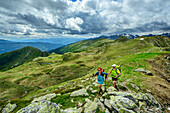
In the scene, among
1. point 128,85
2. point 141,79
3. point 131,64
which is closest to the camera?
point 128,85

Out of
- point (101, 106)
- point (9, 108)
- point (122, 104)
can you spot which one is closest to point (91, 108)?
point (101, 106)

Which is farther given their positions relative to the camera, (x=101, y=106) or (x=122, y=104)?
(x=101, y=106)

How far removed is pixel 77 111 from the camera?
11.0 m

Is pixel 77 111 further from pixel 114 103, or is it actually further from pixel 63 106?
pixel 114 103

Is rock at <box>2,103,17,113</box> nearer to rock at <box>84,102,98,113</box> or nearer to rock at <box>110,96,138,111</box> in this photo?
rock at <box>84,102,98,113</box>

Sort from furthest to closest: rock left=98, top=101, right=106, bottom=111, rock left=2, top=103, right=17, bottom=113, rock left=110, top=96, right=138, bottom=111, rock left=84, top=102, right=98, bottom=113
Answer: rock left=2, top=103, right=17, bottom=113
rock left=98, top=101, right=106, bottom=111
rock left=84, top=102, right=98, bottom=113
rock left=110, top=96, right=138, bottom=111

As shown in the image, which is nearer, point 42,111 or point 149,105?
point 42,111

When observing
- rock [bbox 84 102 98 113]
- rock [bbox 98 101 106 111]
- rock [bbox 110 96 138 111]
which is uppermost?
rock [bbox 110 96 138 111]

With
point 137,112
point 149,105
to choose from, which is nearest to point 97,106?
point 137,112

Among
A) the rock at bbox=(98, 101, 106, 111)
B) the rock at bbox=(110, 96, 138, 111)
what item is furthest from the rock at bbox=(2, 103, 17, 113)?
the rock at bbox=(110, 96, 138, 111)

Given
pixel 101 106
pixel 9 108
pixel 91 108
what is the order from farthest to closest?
pixel 9 108, pixel 101 106, pixel 91 108

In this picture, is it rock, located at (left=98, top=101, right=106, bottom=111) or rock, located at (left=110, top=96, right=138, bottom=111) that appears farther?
rock, located at (left=98, top=101, right=106, bottom=111)

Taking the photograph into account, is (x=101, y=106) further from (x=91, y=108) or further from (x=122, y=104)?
(x=122, y=104)

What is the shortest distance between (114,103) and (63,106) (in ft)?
25.6
